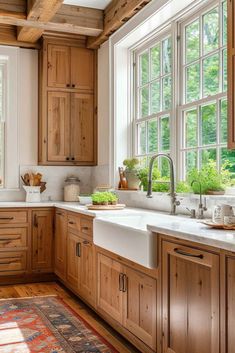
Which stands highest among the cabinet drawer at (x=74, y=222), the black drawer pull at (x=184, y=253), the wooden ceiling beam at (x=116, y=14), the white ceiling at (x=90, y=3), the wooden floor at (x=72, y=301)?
the white ceiling at (x=90, y=3)

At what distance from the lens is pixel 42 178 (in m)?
5.76

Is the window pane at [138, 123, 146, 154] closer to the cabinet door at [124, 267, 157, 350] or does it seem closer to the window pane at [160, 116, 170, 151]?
the window pane at [160, 116, 170, 151]

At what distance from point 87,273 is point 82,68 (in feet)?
9.10

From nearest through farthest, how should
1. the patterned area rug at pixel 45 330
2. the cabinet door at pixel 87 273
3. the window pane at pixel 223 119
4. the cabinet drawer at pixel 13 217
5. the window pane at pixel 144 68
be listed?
the patterned area rug at pixel 45 330, the window pane at pixel 223 119, the cabinet door at pixel 87 273, the window pane at pixel 144 68, the cabinet drawer at pixel 13 217

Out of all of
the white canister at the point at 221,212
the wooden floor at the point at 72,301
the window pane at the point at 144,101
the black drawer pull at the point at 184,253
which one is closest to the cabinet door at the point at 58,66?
the window pane at the point at 144,101

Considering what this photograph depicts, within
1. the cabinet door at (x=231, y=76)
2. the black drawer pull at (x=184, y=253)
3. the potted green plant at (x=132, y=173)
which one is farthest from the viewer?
the potted green plant at (x=132, y=173)

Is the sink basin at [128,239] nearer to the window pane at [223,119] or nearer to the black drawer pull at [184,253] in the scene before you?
the black drawer pull at [184,253]

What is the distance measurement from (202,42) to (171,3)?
1.43 feet

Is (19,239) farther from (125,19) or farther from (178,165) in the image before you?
(125,19)

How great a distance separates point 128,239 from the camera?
9.52 feet

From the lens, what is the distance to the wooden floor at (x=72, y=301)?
3.22 meters

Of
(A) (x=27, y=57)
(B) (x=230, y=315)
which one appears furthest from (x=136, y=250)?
(A) (x=27, y=57)

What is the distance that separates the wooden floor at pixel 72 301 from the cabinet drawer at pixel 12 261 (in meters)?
0.19

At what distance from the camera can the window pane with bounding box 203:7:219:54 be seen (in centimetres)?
359
